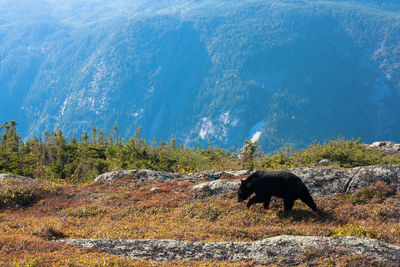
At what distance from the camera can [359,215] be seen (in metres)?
13.9

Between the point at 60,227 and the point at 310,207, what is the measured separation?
11.2 m

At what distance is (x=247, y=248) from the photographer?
10.2m

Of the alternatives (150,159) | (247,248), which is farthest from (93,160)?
(247,248)

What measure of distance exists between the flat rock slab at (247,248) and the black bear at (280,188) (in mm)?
3940

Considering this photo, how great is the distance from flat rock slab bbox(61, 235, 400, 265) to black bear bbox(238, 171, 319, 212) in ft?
12.9

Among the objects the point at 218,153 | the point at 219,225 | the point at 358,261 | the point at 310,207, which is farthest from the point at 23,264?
the point at 218,153

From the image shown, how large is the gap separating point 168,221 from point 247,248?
5545mm

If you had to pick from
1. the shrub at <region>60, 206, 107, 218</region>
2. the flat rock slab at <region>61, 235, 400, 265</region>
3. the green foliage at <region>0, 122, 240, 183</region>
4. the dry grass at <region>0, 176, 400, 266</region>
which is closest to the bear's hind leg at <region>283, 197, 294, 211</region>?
the dry grass at <region>0, 176, 400, 266</region>

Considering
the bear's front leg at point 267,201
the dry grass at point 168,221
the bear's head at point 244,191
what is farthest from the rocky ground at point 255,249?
the bear's head at point 244,191

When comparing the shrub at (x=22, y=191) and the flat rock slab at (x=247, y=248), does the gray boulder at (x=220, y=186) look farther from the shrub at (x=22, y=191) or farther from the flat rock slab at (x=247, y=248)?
the shrub at (x=22, y=191)

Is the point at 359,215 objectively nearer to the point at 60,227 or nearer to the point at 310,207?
the point at 310,207

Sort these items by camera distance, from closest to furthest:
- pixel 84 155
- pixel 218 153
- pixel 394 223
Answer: pixel 394 223 → pixel 84 155 → pixel 218 153

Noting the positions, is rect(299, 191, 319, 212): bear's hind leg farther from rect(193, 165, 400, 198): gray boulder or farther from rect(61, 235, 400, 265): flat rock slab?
rect(61, 235, 400, 265): flat rock slab

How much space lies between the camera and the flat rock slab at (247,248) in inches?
368
